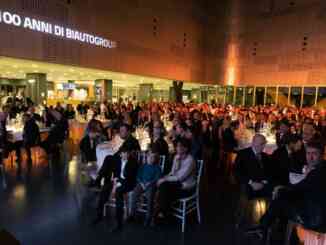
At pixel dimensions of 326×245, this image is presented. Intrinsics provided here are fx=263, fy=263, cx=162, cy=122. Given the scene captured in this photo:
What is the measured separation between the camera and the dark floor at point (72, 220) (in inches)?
124

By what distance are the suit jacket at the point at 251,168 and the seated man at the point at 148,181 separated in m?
1.10

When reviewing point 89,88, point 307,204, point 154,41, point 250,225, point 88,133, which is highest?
point 154,41

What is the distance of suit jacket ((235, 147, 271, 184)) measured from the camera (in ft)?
11.4

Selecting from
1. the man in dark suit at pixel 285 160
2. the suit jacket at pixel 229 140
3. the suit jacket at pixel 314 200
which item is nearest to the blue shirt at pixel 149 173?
the man in dark suit at pixel 285 160

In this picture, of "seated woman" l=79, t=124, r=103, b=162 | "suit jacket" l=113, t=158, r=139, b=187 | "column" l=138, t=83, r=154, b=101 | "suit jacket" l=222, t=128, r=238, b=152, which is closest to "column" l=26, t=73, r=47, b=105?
"column" l=138, t=83, r=154, b=101

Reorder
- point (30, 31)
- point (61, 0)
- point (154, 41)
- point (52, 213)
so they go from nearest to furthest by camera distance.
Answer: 1. point (52, 213)
2. point (30, 31)
3. point (61, 0)
4. point (154, 41)

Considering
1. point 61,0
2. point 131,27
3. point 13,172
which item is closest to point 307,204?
point 13,172

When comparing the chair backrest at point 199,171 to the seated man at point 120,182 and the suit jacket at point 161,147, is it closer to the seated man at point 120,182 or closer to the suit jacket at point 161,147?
the suit jacket at point 161,147

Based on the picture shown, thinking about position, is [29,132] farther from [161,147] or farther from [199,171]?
[199,171]

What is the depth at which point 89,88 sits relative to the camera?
86.6 ft

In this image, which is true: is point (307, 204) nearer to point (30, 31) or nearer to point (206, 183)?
point (206, 183)

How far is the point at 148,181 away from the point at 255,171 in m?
1.42

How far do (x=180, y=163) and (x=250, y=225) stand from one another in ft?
4.29

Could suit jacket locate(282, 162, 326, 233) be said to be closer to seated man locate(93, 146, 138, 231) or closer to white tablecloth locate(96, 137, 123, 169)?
seated man locate(93, 146, 138, 231)
